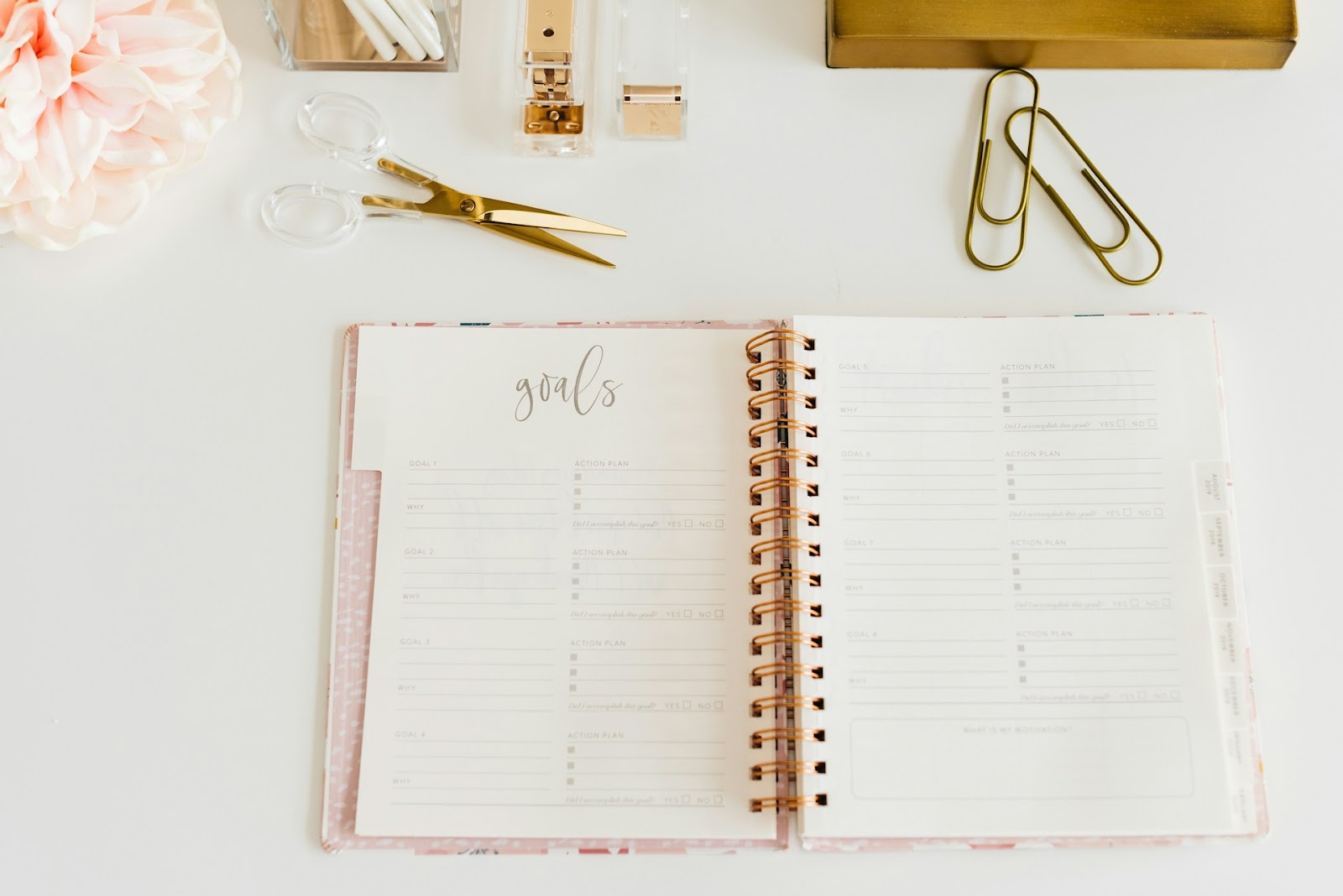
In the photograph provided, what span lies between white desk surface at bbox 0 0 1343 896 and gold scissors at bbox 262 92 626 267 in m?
0.02

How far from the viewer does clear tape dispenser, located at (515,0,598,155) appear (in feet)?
2.79

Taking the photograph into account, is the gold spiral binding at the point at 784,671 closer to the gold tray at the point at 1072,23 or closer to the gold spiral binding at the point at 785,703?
the gold spiral binding at the point at 785,703

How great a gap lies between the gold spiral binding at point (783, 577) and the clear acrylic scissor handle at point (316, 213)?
436 millimetres

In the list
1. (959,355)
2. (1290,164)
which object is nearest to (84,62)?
(959,355)

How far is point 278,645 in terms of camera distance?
813mm

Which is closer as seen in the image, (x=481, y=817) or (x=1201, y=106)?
(x=481, y=817)

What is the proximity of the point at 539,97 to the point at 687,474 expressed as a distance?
1.18 ft

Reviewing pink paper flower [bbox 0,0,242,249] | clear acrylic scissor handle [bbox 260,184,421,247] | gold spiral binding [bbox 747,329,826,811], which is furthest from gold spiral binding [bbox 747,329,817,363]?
pink paper flower [bbox 0,0,242,249]

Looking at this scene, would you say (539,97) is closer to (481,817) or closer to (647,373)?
(647,373)

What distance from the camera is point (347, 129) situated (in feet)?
2.88

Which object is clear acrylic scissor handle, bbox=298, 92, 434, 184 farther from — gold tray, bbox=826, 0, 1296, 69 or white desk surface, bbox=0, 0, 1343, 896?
gold tray, bbox=826, 0, 1296, 69

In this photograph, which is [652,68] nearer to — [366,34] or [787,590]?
[366,34]

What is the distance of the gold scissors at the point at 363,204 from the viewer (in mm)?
853

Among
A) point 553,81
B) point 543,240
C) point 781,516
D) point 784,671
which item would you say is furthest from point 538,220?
point 784,671
